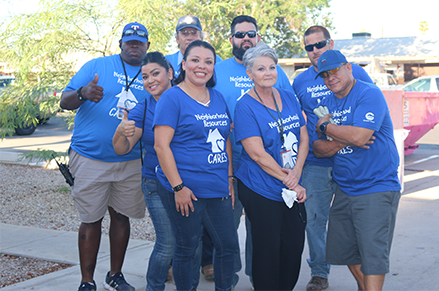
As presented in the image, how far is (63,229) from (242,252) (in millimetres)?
2403

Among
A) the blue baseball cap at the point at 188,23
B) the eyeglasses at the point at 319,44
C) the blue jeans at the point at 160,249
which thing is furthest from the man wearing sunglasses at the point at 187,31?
the blue jeans at the point at 160,249

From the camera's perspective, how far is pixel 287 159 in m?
3.38

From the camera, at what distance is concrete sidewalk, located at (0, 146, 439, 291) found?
161 inches

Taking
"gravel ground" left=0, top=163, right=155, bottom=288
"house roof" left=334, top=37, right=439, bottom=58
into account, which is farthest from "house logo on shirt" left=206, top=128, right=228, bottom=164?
"house roof" left=334, top=37, right=439, bottom=58

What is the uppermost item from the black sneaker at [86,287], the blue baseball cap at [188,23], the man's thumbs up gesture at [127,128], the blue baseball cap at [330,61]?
the blue baseball cap at [188,23]

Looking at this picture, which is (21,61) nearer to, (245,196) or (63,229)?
(63,229)

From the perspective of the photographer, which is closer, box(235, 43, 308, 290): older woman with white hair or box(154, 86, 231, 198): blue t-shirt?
box(154, 86, 231, 198): blue t-shirt

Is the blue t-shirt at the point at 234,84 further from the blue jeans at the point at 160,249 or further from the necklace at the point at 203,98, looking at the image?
the blue jeans at the point at 160,249

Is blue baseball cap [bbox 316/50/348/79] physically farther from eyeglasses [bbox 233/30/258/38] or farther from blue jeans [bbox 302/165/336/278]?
blue jeans [bbox 302/165/336/278]

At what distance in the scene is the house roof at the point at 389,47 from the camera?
3353 centimetres

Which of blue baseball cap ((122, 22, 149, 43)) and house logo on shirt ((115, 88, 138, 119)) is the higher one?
blue baseball cap ((122, 22, 149, 43))

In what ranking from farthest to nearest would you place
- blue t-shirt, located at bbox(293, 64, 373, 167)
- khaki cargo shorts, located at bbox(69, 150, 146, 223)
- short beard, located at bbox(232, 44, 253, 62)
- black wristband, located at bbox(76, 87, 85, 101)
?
short beard, located at bbox(232, 44, 253, 62), blue t-shirt, located at bbox(293, 64, 373, 167), khaki cargo shorts, located at bbox(69, 150, 146, 223), black wristband, located at bbox(76, 87, 85, 101)

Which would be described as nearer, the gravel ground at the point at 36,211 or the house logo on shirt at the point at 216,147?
the house logo on shirt at the point at 216,147

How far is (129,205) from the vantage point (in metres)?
4.03
